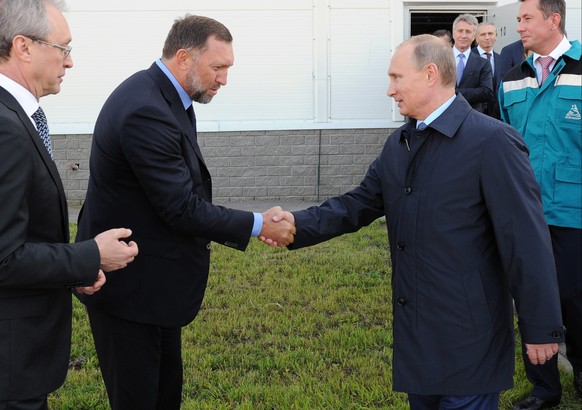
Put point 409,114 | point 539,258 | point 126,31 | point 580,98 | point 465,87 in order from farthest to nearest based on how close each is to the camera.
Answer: point 126,31 → point 465,87 → point 580,98 → point 409,114 → point 539,258

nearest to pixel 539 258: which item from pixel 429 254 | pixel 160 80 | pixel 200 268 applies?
pixel 429 254

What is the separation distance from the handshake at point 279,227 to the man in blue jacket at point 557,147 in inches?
64.8

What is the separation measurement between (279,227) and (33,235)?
57.4 inches

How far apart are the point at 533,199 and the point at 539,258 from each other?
224 millimetres

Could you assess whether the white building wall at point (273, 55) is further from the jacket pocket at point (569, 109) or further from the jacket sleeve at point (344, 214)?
the jacket sleeve at point (344, 214)

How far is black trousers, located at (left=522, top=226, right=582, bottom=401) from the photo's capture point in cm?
438

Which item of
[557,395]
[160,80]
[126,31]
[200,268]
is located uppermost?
[126,31]

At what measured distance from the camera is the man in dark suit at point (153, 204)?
3.28 meters

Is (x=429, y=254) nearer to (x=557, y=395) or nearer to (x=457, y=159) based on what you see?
(x=457, y=159)

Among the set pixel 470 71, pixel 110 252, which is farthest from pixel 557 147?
pixel 470 71

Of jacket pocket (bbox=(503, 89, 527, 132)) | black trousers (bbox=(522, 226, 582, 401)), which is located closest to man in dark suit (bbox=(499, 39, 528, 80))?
jacket pocket (bbox=(503, 89, 527, 132))

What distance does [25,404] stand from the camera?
8.46 ft

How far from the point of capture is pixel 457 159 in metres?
2.98

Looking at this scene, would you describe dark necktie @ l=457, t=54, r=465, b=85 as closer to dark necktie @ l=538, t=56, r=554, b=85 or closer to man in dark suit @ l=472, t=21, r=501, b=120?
man in dark suit @ l=472, t=21, r=501, b=120
